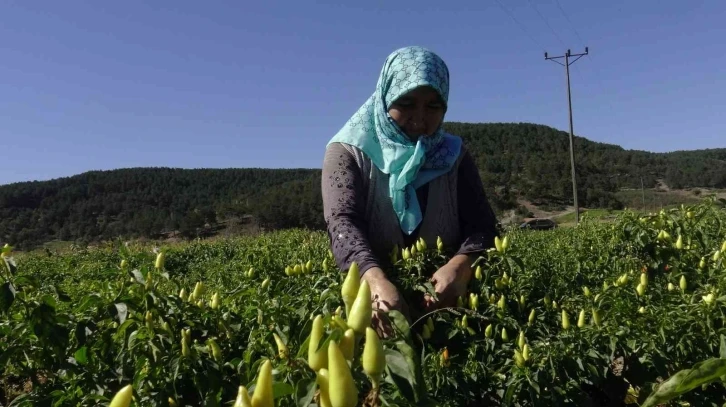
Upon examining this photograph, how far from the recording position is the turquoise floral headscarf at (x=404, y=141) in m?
1.91

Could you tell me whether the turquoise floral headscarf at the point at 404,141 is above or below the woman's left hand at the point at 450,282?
above

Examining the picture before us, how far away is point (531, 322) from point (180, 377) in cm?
108

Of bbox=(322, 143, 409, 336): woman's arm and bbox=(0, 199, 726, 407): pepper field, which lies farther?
bbox=(322, 143, 409, 336): woman's arm

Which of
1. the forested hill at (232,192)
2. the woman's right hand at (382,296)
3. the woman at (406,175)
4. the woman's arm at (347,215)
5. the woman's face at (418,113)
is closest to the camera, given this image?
the woman's right hand at (382,296)

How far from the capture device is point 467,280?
68.6 inches

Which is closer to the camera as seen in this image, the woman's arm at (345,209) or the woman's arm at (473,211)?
the woman's arm at (345,209)

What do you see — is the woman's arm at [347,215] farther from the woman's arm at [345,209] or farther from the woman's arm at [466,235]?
the woman's arm at [466,235]

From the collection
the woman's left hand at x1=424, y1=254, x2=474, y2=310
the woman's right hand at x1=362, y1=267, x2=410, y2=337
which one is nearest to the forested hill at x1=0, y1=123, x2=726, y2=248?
the woman's left hand at x1=424, y1=254, x2=474, y2=310

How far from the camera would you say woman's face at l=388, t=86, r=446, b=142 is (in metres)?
1.96

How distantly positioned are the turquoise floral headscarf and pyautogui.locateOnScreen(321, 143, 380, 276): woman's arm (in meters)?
0.09

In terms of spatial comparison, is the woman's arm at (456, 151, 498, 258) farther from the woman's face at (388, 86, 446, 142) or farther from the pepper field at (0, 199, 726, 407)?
the woman's face at (388, 86, 446, 142)

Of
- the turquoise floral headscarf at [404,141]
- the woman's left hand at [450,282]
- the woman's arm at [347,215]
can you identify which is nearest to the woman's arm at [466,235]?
the woman's left hand at [450,282]

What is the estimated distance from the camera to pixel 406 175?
6.28ft

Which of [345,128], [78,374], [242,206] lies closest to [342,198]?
[345,128]
